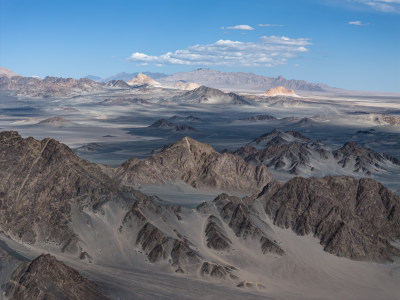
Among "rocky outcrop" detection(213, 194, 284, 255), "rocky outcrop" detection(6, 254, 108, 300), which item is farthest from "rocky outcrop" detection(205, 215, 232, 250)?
"rocky outcrop" detection(6, 254, 108, 300)

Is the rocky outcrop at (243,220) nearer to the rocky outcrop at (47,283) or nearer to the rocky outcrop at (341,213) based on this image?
the rocky outcrop at (341,213)

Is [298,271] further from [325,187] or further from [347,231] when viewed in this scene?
[325,187]

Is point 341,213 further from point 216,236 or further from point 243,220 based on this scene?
point 216,236

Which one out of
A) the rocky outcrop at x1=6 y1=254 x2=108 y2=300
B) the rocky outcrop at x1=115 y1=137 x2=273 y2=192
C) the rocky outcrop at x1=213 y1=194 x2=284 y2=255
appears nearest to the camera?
the rocky outcrop at x1=6 y1=254 x2=108 y2=300

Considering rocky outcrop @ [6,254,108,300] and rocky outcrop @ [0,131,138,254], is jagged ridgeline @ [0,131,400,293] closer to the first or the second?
rocky outcrop @ [0,131,138,254]

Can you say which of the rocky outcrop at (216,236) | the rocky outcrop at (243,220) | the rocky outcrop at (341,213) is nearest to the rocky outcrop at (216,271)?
the rocky outcrop at (216,236)

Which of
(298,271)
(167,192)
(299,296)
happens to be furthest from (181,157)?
(299,296)
